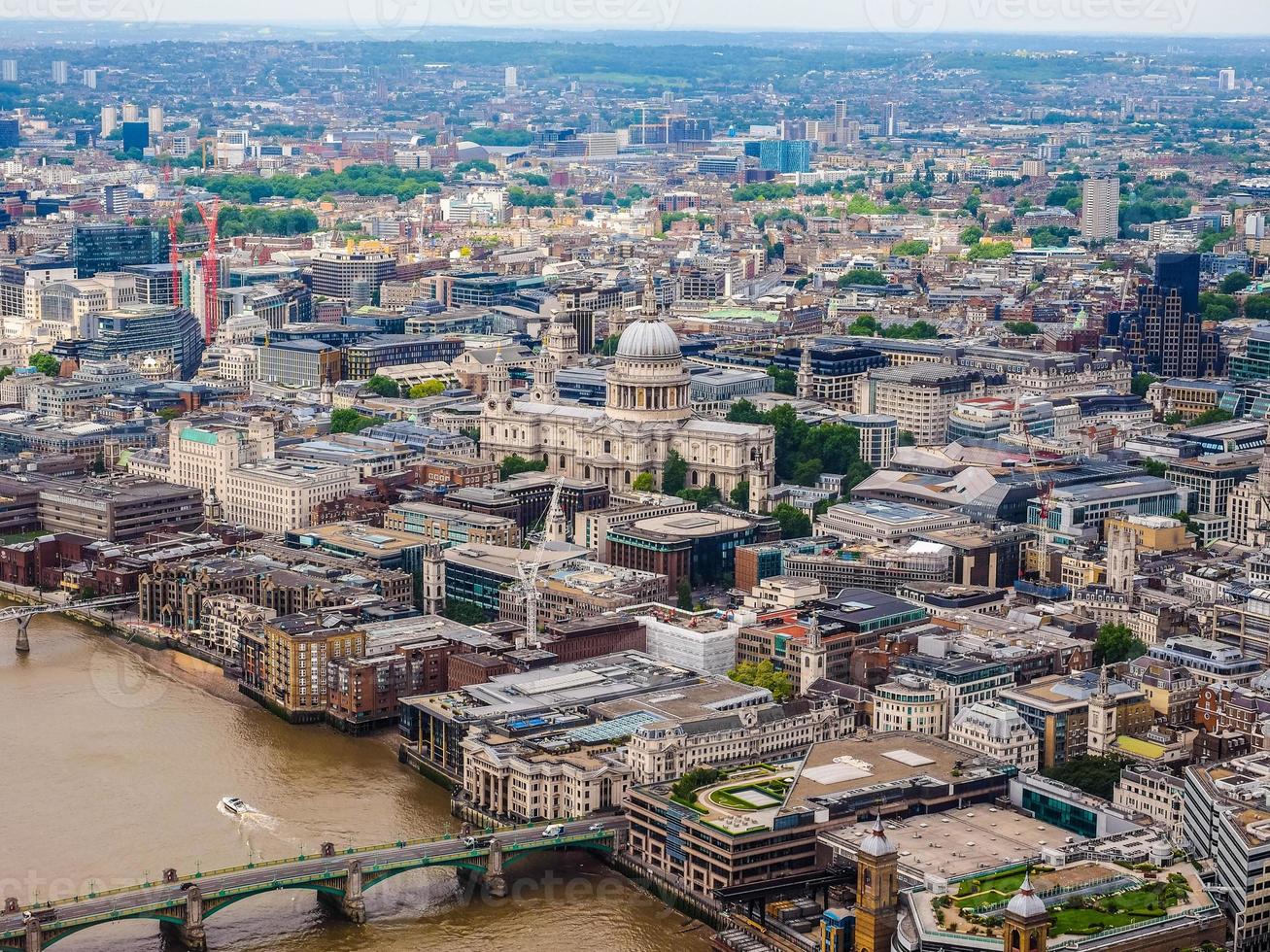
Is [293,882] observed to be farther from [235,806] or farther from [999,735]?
[999,735]

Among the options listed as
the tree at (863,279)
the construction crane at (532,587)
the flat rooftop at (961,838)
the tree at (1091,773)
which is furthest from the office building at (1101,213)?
the flat rooftop at (961,838)

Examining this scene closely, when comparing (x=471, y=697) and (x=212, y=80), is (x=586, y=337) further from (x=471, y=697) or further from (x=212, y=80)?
(x=212, y=80)

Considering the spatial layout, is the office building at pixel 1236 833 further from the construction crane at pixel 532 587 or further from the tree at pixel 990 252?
the tree at pixel 990 252

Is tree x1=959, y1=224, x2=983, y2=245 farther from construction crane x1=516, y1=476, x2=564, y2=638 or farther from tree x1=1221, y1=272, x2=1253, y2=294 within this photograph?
construction crane x1=516, y1=476, x2=564, y2=638

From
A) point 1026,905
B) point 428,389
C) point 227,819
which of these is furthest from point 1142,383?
point 1026,905

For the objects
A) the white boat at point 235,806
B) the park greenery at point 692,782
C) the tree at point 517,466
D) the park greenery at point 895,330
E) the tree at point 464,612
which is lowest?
the white boat at point 235,806

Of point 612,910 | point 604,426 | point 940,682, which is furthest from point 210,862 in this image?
point 604,426
